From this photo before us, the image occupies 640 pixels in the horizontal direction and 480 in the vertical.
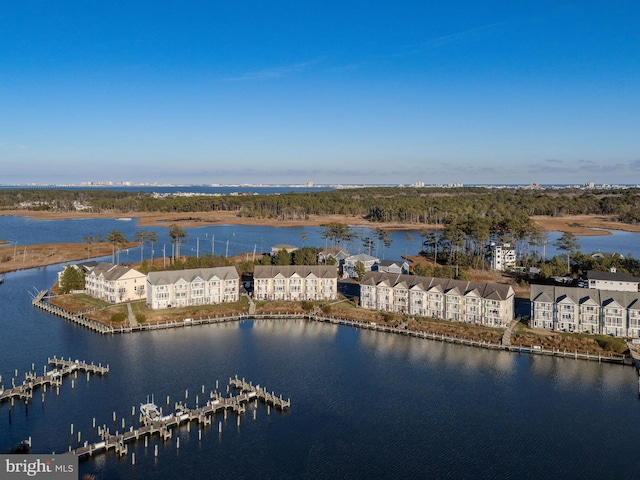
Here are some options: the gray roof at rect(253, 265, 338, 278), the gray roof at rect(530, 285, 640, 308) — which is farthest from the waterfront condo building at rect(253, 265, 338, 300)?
the gray roof at rect(530, 285, 640, 308)

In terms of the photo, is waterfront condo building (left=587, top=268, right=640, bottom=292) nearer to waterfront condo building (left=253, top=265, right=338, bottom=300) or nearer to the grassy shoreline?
the grassy shoreline

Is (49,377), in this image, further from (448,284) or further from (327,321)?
(448,284)

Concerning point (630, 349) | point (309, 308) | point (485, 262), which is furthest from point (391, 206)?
point (630, 349)

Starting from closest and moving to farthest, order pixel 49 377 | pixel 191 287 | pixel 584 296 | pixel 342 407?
pixel 342 407 → pixel 49 377 → pixel 584 296 → pixel 191 287

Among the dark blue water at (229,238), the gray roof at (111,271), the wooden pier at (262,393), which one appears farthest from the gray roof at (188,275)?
the dark blue water at (229,238)

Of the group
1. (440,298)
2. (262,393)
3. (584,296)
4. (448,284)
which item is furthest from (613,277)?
(262,393)
